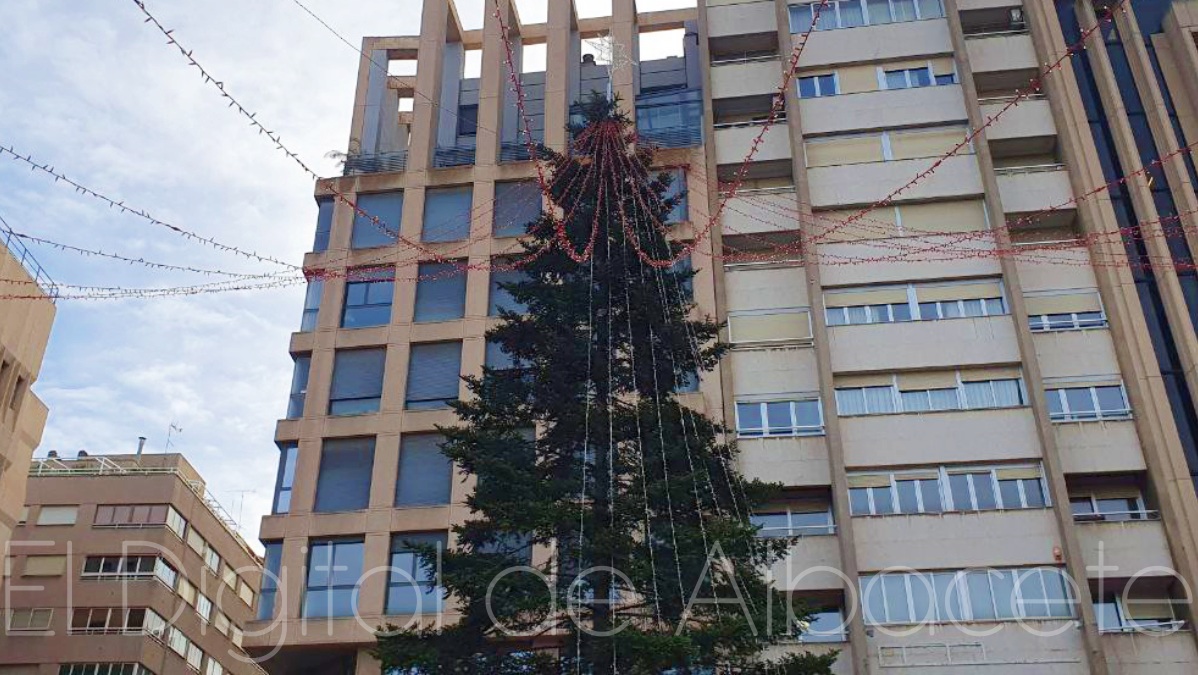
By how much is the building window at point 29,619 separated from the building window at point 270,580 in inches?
729

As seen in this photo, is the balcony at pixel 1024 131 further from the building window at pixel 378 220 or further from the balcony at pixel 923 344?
the building window at pixel 378 220

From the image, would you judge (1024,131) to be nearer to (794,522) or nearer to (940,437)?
(940,437)

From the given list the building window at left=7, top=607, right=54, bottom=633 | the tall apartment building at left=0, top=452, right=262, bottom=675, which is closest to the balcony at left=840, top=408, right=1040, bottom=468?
the tall apartment building at left=0, top=452, right=262, bottom=675

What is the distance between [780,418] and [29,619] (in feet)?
93.4

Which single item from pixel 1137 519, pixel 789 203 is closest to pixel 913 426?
pixel 1137 519

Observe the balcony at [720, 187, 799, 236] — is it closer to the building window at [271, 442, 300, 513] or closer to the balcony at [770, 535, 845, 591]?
the balcony at [770, 535, 845, 591]

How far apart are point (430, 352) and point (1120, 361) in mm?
16540

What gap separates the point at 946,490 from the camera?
87.6 feet

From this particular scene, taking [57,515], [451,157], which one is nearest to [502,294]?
[451,157]

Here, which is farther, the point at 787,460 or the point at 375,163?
the point at 375,163

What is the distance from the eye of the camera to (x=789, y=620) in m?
18.0

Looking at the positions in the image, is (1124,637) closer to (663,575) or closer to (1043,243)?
(1043,243)

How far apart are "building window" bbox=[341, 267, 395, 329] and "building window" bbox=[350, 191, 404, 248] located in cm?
111

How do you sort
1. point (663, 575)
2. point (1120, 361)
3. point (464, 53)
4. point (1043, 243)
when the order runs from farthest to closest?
1. point (464, 53)
2. point (1043, 243)
3. point (1120, 361)
4. point (663, 575)
